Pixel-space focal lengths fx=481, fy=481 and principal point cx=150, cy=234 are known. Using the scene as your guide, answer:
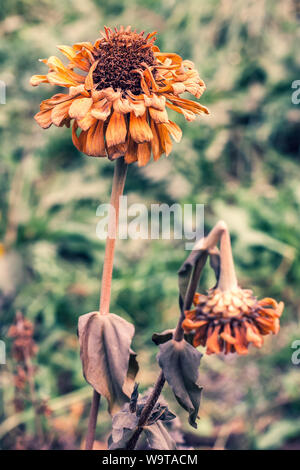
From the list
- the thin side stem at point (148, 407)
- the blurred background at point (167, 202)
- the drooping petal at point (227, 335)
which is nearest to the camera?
the drooping petal at point (227, 335)

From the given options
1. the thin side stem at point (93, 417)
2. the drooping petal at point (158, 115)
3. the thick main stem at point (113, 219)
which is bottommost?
the thin side stem at point (93, 417)

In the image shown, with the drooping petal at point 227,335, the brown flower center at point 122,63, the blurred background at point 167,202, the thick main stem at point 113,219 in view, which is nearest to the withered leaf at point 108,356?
the thick main stem at point 113,219

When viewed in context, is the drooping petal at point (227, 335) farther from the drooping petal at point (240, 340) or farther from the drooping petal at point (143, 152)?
the drooping petal at point (143, 152)

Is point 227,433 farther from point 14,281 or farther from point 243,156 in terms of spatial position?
point 243,156

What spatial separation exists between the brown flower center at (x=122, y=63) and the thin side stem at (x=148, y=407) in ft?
1.05

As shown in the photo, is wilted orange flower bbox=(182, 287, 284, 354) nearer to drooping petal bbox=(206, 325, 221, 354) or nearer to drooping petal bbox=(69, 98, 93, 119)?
drooping petal bbox=(206, 325, 221, 354)

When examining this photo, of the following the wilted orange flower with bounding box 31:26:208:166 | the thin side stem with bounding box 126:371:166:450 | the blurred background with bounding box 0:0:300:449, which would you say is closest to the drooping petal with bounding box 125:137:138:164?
the wilted orange flower with bounding box 31:26:208:166

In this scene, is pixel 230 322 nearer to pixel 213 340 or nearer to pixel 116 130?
pixel 213 340

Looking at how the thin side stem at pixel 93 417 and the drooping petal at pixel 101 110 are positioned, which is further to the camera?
the thin side stem at pixel 93 417

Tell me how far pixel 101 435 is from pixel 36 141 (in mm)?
1123

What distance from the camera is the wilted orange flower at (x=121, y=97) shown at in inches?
18.6

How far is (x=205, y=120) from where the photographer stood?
1.92 m

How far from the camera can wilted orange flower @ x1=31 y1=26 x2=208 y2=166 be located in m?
0.47

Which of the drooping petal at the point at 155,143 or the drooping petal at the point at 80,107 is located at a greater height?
the drooping petal at the point at 80,107
